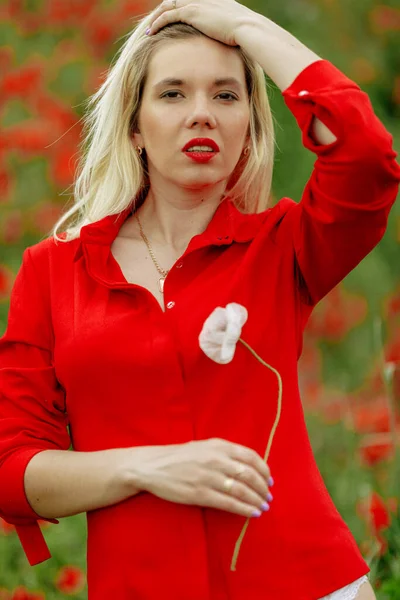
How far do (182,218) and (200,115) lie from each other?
25cm

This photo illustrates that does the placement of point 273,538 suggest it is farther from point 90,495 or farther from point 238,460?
point 90,495

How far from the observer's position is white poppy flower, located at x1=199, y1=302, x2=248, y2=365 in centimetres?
201

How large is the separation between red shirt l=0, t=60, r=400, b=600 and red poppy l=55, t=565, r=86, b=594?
3.45ft

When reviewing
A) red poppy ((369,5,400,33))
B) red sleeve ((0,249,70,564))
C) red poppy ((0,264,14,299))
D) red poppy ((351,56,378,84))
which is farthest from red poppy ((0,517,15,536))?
red poppy ((369,5,400,33))

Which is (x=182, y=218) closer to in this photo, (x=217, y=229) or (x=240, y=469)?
(x=217, y=229)

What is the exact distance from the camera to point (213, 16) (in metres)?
2.18

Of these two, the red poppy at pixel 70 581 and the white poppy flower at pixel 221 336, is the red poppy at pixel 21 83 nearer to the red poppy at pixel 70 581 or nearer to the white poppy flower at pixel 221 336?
the red poppy at pixel 70 581

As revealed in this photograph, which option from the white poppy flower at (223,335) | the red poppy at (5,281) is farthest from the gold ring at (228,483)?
the red poppy at (5,281)

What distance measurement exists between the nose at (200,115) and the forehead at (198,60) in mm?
52

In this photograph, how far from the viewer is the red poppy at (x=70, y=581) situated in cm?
321

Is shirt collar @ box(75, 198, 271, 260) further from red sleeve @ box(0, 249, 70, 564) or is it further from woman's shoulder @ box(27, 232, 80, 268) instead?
red sleeve @ box(0, 249, 70, 564)

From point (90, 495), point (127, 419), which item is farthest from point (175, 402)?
point (90, 495)

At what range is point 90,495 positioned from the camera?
2.04 metres

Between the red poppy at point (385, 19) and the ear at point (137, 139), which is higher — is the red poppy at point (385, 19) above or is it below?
below
